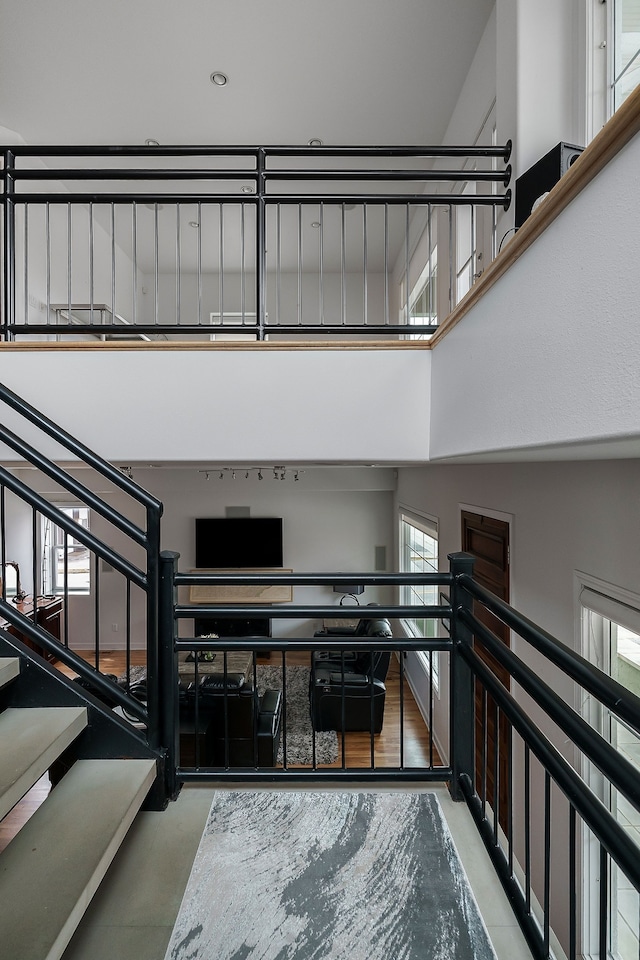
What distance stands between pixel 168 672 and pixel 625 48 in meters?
3.04

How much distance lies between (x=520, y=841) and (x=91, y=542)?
2.61 m

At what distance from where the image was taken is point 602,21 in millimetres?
2244

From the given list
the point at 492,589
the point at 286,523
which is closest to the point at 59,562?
the point at 286,523

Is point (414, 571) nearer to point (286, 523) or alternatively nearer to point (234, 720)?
point (234, 720)

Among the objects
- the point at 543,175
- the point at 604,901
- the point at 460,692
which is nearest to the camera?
the point at 604,901

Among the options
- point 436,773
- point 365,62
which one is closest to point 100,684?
point 436,773

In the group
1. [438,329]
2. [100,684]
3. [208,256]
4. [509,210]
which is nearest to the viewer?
[100,684]

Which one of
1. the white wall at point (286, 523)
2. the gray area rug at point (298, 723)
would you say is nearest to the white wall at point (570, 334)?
the gray area rug at point (298, 723)

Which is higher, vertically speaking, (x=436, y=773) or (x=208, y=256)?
(x=208, y=256)

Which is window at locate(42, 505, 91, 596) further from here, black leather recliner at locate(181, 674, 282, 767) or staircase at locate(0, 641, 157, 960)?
staircase at locate(0, 641, 157, 960)

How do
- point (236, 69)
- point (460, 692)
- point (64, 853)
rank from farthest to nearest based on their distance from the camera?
point (236, 69)
point (460, 692)
point (64, 853)

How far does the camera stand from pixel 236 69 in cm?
381

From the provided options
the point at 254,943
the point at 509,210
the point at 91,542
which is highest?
the point at 509,210

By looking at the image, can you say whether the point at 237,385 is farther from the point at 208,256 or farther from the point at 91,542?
the point at 208,256
